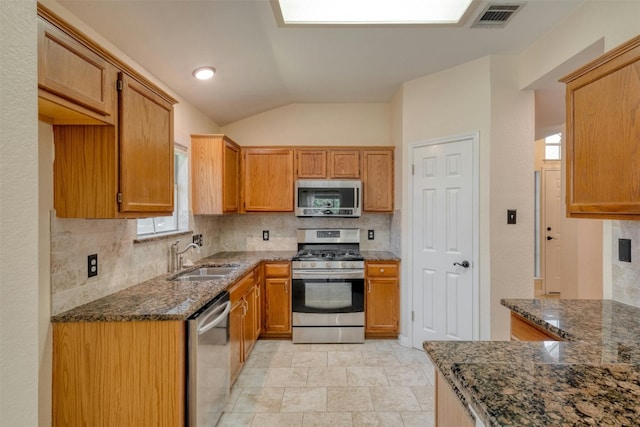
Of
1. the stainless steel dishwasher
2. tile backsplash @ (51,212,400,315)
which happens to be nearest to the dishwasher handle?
the stainless steel dishwasher

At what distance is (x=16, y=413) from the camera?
0.65 m

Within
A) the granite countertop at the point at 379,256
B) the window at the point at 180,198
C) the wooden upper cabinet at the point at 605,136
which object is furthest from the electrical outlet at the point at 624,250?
the window at the point at 180,198

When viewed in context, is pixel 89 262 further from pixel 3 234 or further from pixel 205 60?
pixel 205 60

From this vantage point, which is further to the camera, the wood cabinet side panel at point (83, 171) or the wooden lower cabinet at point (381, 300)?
the wooden lower cabinet at point (381, 300)

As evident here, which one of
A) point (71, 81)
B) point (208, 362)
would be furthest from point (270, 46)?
point (208, 362)

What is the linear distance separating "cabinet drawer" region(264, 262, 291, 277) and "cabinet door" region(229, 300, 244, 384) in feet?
2.58

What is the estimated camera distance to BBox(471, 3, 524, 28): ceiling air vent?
2158 millimetres

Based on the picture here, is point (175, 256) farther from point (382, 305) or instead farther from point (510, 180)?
point (510, 180)

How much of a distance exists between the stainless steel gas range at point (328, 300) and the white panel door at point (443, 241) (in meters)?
0.61

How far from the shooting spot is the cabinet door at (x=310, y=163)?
3.86 meters

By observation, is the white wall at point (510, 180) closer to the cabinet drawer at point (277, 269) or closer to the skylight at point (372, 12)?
the skylight at point (372, 12)

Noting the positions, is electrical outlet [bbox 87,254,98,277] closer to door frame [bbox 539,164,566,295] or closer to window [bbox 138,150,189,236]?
window [bbox 138,150,189,236]

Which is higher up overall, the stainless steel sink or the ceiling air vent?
the ceiling air vent

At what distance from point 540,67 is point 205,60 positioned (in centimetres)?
267
